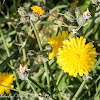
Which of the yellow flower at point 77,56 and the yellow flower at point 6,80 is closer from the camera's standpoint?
the yellow flower at point 77,56

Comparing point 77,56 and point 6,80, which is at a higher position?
point 77,56

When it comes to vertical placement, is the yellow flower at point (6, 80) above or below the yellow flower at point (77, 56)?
below

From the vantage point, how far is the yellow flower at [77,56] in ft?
4.09

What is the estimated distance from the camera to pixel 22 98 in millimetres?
1575

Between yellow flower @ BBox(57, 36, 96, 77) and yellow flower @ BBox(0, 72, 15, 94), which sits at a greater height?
yellow flower @ BBox(57, 36, 96, 77)

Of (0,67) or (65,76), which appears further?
(65,76)

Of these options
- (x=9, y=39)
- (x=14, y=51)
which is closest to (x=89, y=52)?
(x=14, y=51)

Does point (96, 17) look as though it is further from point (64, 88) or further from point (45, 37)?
point (64, 88)

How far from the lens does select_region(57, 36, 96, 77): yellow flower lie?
1.25 meters

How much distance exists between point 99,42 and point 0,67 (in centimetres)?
111

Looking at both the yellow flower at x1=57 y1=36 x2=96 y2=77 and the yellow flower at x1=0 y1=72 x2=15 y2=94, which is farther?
the yellow flower at x1=0 y1=72 x2=15 y2=94

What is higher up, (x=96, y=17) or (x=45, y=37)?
(x=96, y=17)

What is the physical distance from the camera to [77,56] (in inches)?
50.1

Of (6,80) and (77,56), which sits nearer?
(77,56)
